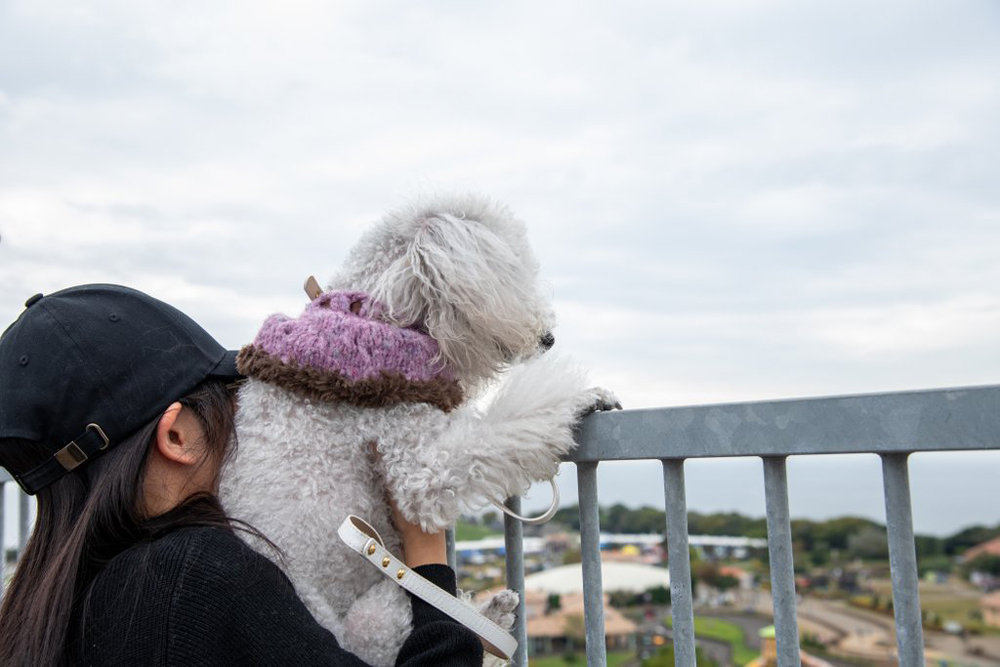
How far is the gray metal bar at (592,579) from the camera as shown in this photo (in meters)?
1.58

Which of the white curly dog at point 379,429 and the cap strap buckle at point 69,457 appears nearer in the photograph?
the cap strap buckle at point 69,457

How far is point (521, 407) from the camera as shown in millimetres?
1745

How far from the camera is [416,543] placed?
5.66ft

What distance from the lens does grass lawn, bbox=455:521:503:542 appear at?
1.90 meters

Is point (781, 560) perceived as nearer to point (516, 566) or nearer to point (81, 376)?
point (516, 566)

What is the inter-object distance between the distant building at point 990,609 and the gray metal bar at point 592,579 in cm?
102

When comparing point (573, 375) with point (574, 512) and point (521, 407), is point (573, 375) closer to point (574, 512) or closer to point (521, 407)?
point (521, 407)

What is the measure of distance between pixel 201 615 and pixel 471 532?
30.4 inches

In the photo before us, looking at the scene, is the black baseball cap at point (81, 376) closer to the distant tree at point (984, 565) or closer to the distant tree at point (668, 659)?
the distant tree at point (668, 659)

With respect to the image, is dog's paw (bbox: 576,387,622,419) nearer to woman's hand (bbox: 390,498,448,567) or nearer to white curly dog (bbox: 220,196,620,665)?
white curly dog (bbox: 220,196,620,665)

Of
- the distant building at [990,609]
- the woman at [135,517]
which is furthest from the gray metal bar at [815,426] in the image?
the distant building at [990,609]

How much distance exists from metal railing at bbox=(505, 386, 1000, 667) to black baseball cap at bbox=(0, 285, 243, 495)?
0.91 metres

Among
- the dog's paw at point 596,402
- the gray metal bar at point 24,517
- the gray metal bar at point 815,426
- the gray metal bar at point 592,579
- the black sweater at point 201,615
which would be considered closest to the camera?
the gray metal bar at point 815,426

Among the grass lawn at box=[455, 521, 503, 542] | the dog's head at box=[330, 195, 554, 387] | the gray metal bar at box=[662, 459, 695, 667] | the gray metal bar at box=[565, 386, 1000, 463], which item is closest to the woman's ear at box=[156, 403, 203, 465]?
the dog's head at box=[330, 195, 554, 387]
